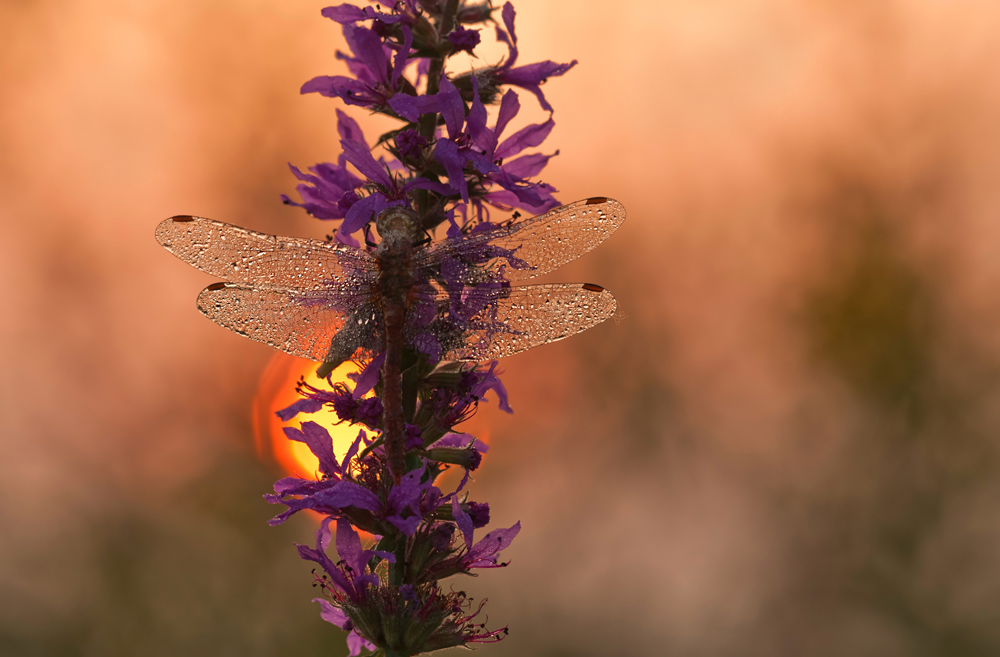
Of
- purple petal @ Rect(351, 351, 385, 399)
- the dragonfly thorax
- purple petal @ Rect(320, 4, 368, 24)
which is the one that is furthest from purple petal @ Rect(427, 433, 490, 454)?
purple petal @ Rect(320, 4, 368, 24)

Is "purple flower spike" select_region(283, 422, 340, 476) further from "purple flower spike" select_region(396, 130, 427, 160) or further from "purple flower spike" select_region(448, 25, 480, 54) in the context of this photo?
"purple flower spike" select_region(448, 25, 480, 54)

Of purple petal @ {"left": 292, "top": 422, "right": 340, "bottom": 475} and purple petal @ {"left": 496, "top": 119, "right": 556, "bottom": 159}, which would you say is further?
purple petal @ {"left": 496, "top": 119, "right": 556, "bottom": 159}

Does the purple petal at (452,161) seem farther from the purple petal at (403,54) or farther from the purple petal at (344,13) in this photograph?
the purple petal at (344,13)

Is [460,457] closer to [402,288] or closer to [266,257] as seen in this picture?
[402,288]

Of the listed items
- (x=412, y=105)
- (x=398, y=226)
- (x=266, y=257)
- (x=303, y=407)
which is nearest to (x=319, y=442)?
(x=303, y=407)

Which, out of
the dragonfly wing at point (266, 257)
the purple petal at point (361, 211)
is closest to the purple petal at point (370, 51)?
the purple petal at point (361, 211)

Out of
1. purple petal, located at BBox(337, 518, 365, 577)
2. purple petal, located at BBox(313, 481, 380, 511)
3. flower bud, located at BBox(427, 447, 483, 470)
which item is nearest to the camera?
purple petal, located at BBox(313, 481, 380, 511)

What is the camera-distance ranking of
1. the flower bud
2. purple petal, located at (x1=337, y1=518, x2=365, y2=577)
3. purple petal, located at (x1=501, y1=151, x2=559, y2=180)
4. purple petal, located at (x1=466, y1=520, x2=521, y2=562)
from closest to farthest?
purple petal, located at (x1=337, y1=518, x2=365, y2=577) → the flower bud → purple petal, located at (x1=466, y1=520, x2=521, y2=562) → purple petal, located at (x1=501, y1=151, x2=559, y2=180)

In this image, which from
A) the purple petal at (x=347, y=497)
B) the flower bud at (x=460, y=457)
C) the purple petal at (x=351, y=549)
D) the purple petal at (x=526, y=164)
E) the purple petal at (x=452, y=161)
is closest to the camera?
the purple petal at (x=347, y=497)
